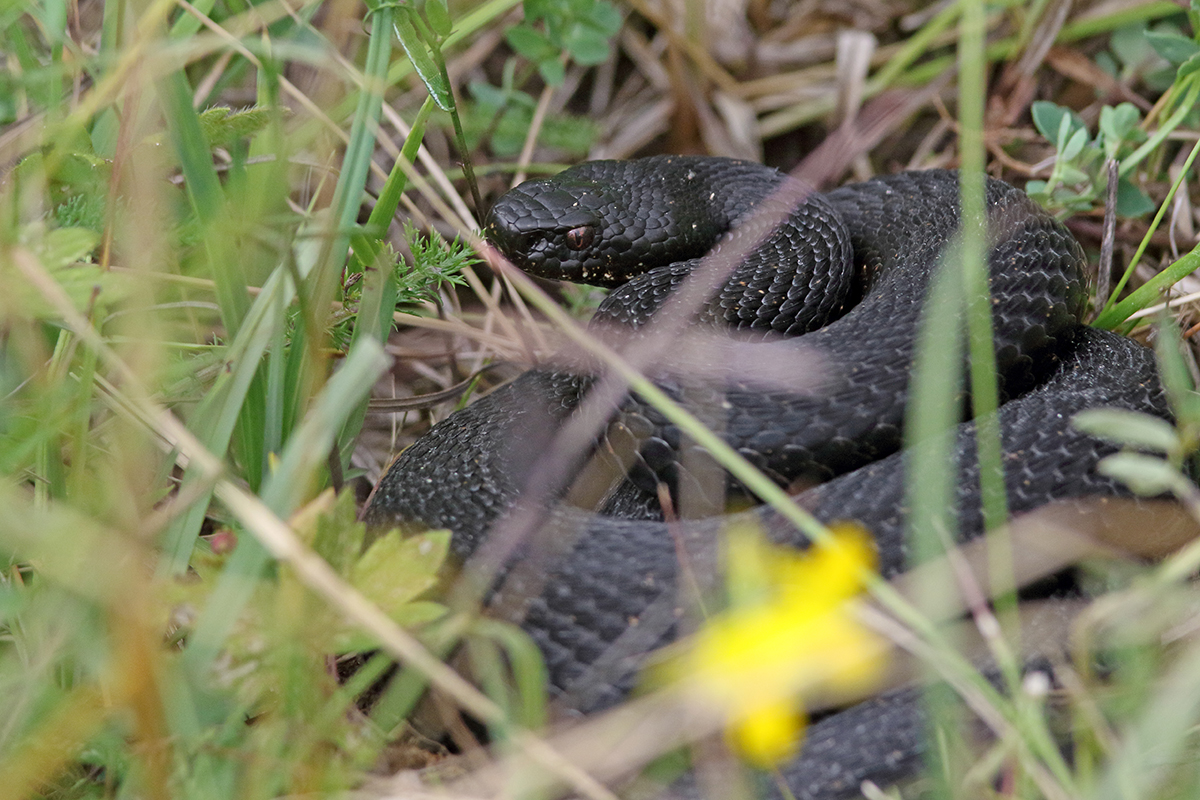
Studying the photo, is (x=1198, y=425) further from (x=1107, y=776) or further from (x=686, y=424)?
(x=686, y=424)

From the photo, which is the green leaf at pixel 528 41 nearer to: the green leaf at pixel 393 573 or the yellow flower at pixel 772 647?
the green leaf at pixel 393 573

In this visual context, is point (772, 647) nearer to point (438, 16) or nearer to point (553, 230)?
point (438, 16)

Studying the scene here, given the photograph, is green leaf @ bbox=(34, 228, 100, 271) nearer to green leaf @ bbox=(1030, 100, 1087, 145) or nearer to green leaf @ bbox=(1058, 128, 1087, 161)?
green leaf @ bbox=(1058, 128, 1087, 161)

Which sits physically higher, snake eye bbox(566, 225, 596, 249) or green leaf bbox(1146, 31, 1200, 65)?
green leaf bbox(1146, 31, 1200, 65)

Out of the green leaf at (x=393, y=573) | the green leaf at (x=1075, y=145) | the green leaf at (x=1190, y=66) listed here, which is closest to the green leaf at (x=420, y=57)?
the green leaf at (x=393, y=573)

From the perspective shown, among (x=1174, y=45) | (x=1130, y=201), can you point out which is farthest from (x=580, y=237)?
(x=1174, y=45)

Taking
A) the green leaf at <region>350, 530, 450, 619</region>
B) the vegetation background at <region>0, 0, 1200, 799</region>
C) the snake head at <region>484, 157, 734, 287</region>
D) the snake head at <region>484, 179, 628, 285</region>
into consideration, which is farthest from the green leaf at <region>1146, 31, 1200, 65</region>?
the green leaf at <region>350, 530, 450, 619</region>
